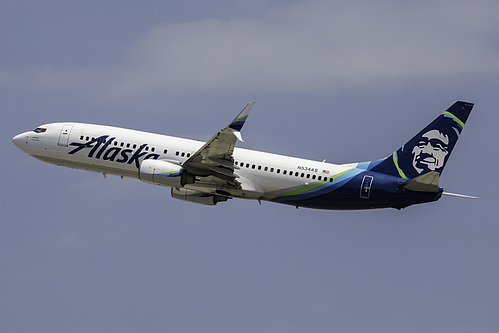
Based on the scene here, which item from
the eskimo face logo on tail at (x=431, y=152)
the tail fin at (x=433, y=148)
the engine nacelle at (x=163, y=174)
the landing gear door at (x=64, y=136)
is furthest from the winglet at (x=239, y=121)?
the landing gear door at (x=64, y=136)

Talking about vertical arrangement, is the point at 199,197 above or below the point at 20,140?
below

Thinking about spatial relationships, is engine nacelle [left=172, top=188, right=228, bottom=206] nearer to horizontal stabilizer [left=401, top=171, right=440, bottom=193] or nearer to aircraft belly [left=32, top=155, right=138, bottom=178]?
aircraft belly [left=32, top=155, right=138, bottom=178]

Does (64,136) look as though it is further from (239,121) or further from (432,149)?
(432,149)

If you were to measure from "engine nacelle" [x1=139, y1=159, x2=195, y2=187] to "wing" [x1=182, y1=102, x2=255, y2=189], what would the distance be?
1.87 ft

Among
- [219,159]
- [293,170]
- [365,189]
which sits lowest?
[365,189]

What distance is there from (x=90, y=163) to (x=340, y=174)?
19463mm

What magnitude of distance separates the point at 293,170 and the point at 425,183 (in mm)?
9617

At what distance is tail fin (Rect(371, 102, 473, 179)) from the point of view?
61.6m

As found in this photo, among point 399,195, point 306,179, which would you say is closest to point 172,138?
point 306,179

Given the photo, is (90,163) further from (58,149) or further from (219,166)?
(219,166)

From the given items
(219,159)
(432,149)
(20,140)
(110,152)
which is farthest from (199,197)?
(432,149)

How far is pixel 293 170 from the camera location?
62.2 m

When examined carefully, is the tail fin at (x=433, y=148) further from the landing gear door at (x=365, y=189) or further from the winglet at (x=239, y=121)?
the winglet at (x=239, y=121)

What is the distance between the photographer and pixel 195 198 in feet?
220
